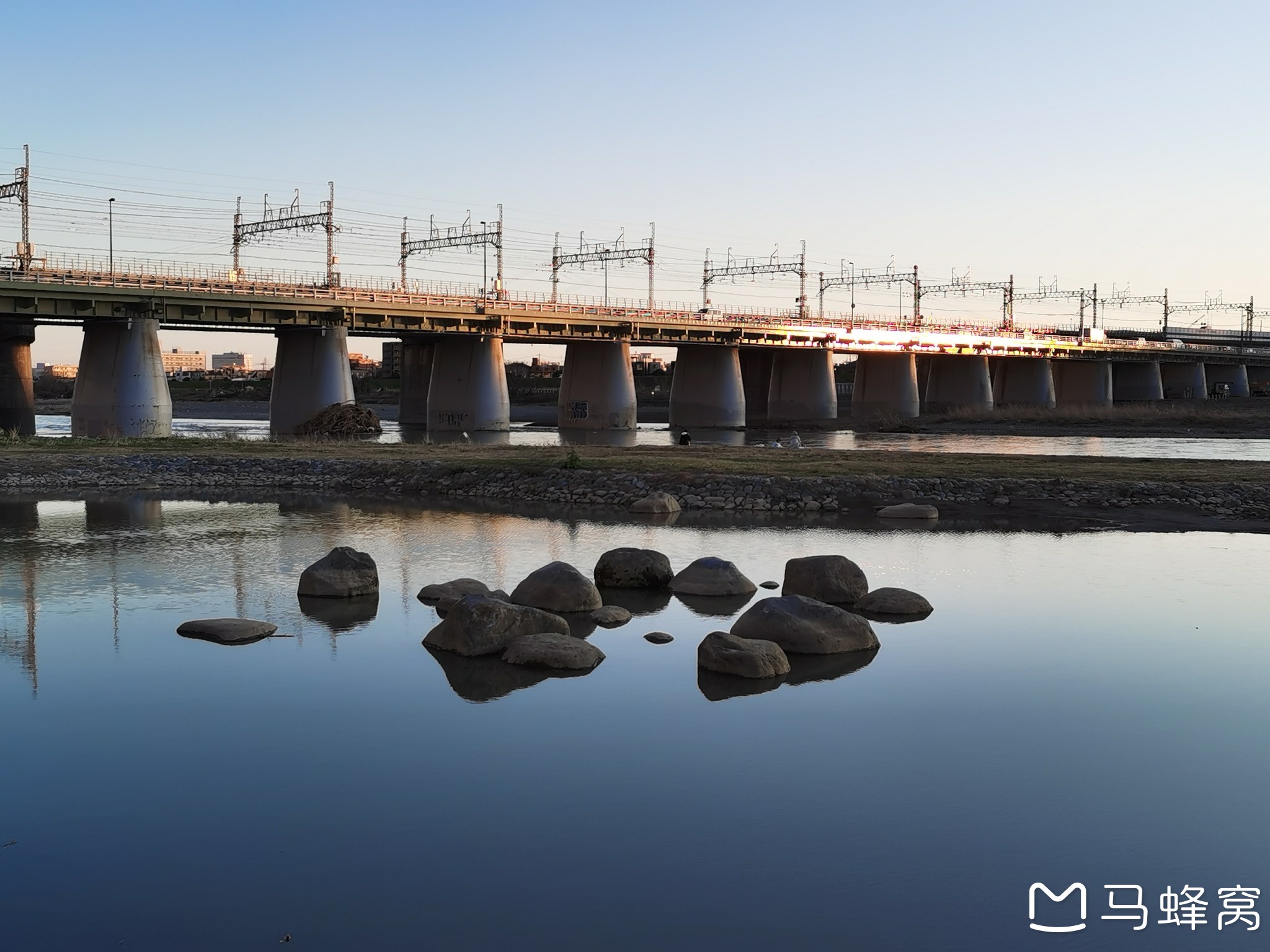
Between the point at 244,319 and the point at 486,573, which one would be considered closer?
the point at 486,573

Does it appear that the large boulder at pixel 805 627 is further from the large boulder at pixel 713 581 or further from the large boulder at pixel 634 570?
the large boulder at pixel 634 570

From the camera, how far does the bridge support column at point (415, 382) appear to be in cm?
11850

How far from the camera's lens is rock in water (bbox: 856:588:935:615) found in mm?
21188

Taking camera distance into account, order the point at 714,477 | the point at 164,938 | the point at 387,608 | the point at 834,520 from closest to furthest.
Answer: the point at 164,938
the point at 387,608
the point at 834,520
the point at 714,477

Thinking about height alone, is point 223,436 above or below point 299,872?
above

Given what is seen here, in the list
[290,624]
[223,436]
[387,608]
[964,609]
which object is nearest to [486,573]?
[387,608]

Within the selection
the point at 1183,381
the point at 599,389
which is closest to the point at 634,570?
the point at 599,389

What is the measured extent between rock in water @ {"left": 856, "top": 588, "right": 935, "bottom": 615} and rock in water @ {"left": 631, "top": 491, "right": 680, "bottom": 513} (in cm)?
1570

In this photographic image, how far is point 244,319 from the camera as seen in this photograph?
77.4 m

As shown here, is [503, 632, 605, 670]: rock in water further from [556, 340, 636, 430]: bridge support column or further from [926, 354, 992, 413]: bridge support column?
[926, 354, 992, 413]: bridge support column

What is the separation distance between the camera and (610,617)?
66.4 feet

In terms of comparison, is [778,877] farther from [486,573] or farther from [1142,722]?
[486,573]

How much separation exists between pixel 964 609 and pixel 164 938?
16.1 m

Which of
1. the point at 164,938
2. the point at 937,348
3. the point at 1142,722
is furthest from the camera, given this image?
the point at 937,348
